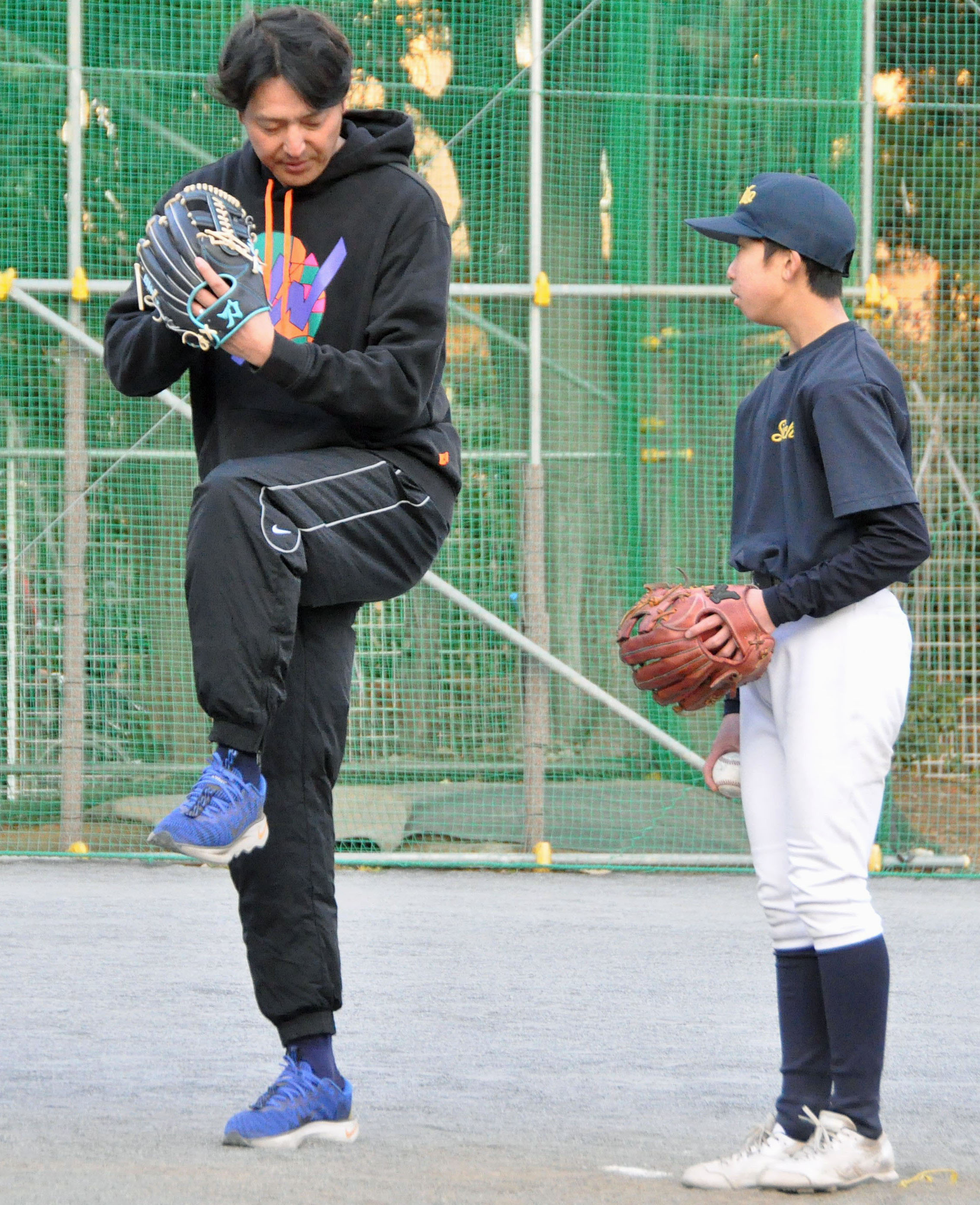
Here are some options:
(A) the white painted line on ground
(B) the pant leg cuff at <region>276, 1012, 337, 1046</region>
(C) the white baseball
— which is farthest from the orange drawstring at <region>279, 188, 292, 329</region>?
(A) the white painted line on ground

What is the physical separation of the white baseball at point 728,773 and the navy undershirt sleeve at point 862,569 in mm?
508

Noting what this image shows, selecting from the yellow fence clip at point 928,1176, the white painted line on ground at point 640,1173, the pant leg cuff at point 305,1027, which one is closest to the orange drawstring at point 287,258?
the pant leg cuff at point 305,1027

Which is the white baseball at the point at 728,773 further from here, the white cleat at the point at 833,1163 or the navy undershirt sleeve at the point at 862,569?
the white cleat at the point at 833,1163

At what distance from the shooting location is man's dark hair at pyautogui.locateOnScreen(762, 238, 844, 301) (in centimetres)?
333

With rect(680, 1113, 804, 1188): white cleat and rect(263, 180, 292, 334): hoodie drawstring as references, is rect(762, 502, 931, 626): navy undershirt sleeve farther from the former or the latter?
rect(263, 180, 292, 334): hoodie drawstring

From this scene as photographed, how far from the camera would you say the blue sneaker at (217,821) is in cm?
285

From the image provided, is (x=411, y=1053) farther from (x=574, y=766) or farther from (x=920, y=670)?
(x=920, y=670)

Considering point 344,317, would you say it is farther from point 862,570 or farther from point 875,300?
point 875,300

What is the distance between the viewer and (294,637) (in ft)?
10.1

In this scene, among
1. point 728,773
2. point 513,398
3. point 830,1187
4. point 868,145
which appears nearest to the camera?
point 830,1187

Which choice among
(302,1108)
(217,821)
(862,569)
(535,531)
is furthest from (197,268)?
(535,531)

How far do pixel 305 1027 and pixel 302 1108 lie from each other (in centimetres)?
16

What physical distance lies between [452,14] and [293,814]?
668 cm

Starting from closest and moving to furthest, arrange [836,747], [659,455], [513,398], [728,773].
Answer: [836,747] < [728,773] < [513,398] < [659,455]
